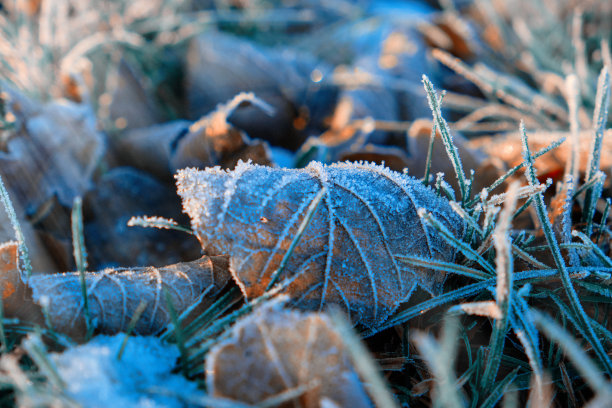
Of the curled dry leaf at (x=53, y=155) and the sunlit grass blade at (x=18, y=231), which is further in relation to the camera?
the curled dry leaf at (x=53, y=155)

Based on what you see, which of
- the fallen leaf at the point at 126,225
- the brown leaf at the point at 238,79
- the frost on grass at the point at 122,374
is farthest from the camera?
the brown leaf at the point at 238,79

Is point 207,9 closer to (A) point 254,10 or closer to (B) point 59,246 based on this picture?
(A) point 254,10

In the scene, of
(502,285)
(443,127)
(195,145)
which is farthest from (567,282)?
(195,145)

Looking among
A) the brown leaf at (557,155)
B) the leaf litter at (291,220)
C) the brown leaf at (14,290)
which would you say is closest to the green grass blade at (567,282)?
the leaf litter at (291,220)

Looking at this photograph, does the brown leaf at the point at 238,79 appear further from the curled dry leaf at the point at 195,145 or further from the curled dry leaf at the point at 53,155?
the curled dry leaf at the point at 53,155

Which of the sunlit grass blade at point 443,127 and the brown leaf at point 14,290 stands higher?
the sunlit grass blade at point 443,127

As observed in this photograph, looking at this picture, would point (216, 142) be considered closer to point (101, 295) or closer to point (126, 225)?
point (126, 225)
